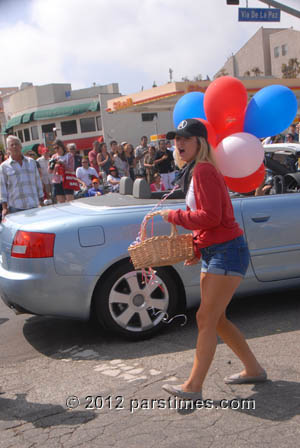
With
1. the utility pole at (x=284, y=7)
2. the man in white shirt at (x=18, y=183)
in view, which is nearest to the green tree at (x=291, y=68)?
the utility pole at (x=284, y=7)

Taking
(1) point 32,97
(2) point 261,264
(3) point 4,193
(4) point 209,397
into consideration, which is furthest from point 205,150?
(1) point 32,97

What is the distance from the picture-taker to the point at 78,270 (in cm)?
405

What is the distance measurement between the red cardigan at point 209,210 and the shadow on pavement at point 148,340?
1.36 meters

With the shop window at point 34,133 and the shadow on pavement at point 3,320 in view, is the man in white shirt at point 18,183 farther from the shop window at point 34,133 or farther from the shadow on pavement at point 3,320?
the shop window at point 34,133

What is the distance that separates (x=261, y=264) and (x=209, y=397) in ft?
5.46

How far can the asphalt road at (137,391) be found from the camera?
9.17ft

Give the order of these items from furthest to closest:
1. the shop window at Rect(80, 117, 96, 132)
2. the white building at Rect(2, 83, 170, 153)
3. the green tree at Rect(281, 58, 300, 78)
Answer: the green tree at Rect(281, 58, 300, 78)
the shop window at Rect(80, 117, 96, 132)
the white building at Rect(2, 83, 170, 153)

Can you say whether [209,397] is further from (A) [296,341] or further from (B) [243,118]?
(B) [243,118]

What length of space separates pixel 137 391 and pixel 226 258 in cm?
110

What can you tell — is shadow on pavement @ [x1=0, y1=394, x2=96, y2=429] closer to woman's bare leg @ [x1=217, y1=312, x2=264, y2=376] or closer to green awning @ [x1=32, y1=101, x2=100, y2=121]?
woman's bare leg @ [x1=217, y1=312, x2=264, y2=376]

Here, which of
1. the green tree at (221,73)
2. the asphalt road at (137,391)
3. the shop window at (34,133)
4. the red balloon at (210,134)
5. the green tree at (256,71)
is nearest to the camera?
the asphalt road at (137,391)

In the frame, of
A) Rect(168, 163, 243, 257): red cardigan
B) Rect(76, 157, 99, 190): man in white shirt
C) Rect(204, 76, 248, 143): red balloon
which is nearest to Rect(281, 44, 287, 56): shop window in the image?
Rect(76, 157, 99, 190): man in white shirt

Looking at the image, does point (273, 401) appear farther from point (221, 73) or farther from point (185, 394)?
point (221, 73)

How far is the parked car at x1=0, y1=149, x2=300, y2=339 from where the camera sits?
4.03 metres
